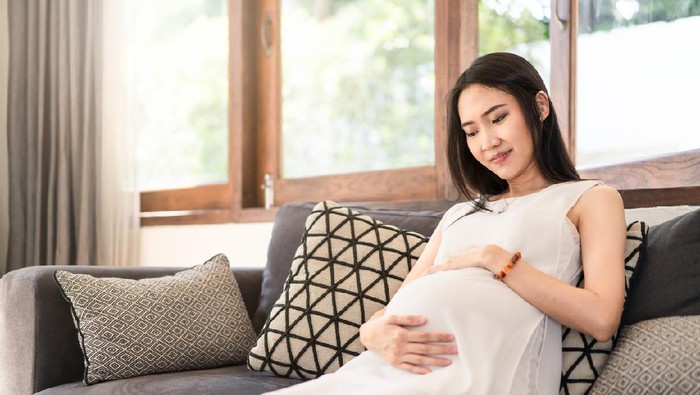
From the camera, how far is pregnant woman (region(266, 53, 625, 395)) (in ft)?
4.85

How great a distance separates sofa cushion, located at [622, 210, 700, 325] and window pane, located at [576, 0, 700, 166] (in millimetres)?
485

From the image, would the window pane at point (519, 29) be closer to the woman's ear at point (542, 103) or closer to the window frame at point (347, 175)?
the window frame at point (347, 175)

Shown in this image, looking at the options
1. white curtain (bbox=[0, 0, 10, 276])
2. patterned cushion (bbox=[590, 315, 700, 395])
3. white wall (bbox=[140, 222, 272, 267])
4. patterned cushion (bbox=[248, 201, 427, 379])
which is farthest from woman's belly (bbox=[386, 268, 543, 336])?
white curtain (bbox=[0, 0, 10, 276])

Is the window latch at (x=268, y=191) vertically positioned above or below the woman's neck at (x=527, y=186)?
below

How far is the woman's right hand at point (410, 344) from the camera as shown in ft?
4.92

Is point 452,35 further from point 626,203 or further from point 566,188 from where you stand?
point 566,188

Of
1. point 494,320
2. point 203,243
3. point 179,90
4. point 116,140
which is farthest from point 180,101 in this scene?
point 494,320

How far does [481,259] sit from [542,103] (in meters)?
0.39

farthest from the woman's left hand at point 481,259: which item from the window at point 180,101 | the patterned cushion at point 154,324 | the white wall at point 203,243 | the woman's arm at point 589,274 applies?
the window at point 180,101

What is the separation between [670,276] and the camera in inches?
60.7

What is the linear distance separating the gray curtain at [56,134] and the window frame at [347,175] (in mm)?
299

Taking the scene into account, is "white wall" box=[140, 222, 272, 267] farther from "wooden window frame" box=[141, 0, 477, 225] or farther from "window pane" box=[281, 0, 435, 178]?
"window pane" box=[281, 0, 435, 178]

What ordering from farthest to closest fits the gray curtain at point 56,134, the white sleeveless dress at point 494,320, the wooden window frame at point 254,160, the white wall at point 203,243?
the gray curtain at point 56,134, the white wall at point 203,243, the wooden window frame at point 254,160, the white sleeveless dress at point 494,320

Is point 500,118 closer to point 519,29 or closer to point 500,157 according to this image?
point 500,157
